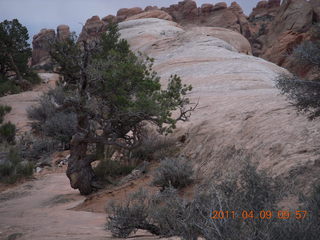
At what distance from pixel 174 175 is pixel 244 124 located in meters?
2.05

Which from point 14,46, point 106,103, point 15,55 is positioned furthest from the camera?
point 15,55

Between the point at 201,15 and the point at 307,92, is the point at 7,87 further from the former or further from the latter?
the point at 201,15

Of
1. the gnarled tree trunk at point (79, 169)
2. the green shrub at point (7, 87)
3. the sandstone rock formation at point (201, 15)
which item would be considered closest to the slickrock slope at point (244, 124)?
the gnarled tree trunk at point (79, 169)

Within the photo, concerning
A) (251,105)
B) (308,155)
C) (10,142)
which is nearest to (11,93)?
(10,142)

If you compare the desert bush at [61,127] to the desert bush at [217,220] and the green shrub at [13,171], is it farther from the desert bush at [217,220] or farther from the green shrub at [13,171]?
the desert bush at [217,220]

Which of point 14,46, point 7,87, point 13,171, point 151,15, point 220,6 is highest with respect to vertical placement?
point 220,6

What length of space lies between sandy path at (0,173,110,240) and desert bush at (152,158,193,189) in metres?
1.30

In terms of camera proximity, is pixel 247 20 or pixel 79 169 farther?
pixel 247 20

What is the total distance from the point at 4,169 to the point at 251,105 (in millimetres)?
8405

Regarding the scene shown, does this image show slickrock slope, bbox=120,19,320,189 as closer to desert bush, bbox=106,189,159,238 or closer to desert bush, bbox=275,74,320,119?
desert bush, bbox=275,74,320,119

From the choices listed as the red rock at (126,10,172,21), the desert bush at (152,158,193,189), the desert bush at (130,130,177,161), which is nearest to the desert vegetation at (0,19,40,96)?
the red rock at (126,10,172,21)

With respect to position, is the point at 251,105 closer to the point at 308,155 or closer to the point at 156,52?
Answer: the point at 308,155

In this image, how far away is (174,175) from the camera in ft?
21.8

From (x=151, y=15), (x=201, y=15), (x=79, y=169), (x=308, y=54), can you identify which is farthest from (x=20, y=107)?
(x=201, y=15)
